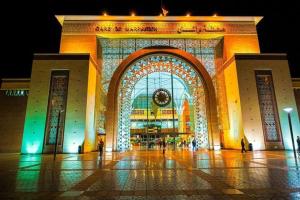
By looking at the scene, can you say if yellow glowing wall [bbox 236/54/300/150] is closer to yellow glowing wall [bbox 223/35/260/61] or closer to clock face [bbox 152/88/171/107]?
yellow glowing wall [bbox 223/35/260/61]

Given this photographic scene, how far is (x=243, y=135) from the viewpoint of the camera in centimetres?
2156

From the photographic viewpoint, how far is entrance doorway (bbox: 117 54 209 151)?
86.9 feet

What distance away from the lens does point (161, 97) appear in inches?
1117

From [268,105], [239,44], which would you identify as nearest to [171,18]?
[239,44]

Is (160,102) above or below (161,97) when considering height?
below

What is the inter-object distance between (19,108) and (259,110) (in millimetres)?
28761

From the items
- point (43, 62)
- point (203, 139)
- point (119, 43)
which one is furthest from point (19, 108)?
point (203, 139)

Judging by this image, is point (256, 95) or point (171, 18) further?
point (171, 18)

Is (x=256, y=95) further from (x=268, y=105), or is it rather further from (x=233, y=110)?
(x=233, y=110)

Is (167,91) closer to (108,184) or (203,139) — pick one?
(203,139)

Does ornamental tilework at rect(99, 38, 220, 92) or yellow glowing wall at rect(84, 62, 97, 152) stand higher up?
ornamental tilework at rect(99, 38, 220, 92)

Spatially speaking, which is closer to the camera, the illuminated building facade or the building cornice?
the illuminated building facade

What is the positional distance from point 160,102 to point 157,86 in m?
2.45

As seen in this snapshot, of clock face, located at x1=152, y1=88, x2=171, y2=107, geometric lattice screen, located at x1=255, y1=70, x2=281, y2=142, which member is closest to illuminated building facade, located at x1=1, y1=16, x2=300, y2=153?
clock face, located at x1=152, y1=88, x2=171, y2=107
